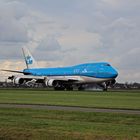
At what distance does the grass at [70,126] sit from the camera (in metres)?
19.6

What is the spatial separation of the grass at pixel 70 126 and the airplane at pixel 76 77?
60688mm

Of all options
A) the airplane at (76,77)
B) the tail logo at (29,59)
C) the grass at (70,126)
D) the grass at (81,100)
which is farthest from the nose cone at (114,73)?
the grass at (70,126)

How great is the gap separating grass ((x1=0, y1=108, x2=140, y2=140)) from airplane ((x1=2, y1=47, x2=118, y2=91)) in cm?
6069

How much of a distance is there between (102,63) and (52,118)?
209 ft

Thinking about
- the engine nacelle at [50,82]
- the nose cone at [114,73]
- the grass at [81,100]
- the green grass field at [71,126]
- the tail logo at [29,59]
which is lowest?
the green grass field at [71,126]

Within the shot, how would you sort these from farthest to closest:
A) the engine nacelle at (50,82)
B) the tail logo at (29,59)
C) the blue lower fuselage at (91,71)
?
the tail logo at (29,59)
the engine nacelle at (50,82)
the blue lower fuselage at (91,71)

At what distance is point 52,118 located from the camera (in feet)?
87.2

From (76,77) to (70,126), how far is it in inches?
2740

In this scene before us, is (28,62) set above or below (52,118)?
above

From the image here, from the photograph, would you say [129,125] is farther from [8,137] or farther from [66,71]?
[66,71]

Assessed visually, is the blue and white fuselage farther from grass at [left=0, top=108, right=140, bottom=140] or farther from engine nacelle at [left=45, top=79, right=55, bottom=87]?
grass at [left=0, top=108, right=140, bottom=140]

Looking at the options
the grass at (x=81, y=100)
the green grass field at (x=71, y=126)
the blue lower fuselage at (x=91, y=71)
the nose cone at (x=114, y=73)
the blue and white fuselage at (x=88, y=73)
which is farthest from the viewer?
the blue and white fuselage at (x=88, y=73)

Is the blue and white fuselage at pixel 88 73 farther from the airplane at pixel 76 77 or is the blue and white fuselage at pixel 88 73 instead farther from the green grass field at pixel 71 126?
the green grass field at pixel 71 126

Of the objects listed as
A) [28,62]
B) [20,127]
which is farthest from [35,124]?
[28,62]
